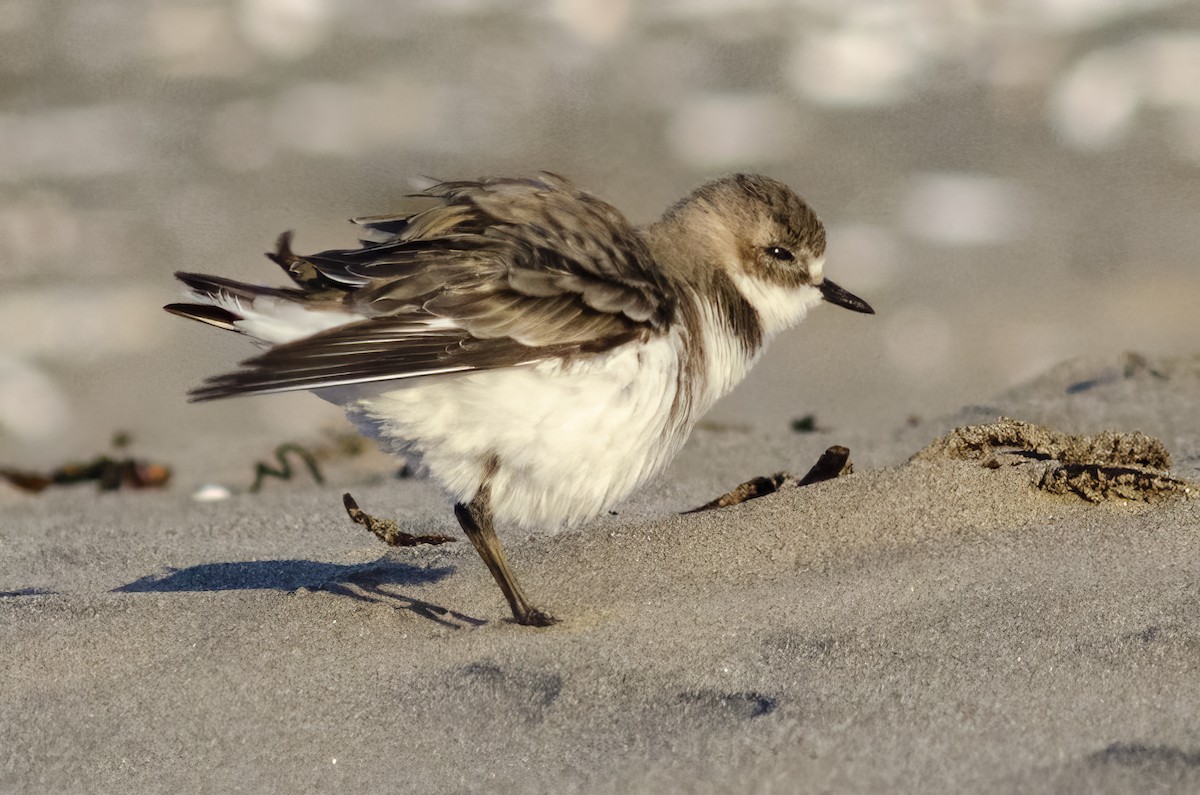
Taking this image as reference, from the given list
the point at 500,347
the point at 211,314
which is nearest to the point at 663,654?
the point at 500,347

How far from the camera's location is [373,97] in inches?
318

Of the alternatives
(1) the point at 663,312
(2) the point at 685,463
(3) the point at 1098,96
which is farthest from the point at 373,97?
(1) the point at 663,312

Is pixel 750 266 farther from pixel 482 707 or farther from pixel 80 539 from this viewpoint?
pixel 80 539

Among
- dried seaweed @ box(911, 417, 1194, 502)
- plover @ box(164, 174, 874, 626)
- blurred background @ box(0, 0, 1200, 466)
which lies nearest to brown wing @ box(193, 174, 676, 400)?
plover @ box(164, 174, 874, 626)

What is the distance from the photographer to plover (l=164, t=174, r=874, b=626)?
364cm

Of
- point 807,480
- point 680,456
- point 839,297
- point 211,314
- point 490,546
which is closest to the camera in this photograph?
point 211,314

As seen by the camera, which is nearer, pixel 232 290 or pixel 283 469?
pixel 232 290

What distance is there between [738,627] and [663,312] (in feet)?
2.77

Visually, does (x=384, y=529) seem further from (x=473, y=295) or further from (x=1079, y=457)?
(x=1079, y=457)

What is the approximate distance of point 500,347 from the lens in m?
3.69

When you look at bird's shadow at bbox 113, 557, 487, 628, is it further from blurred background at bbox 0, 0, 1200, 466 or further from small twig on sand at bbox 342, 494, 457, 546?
blurred background at bbox 0, 0, 1200, 466

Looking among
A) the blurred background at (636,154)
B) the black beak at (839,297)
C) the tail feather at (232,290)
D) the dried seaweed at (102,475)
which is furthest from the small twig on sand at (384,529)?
the blurred background at (636,154)

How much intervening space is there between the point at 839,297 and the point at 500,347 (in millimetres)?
1618

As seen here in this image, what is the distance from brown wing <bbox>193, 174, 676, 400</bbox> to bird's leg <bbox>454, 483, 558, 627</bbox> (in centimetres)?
46
